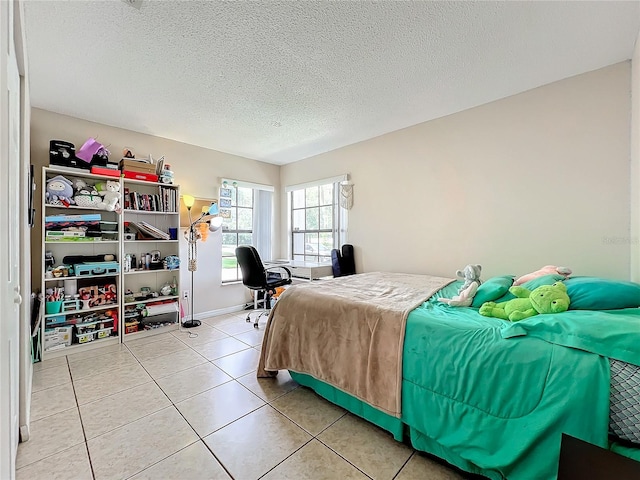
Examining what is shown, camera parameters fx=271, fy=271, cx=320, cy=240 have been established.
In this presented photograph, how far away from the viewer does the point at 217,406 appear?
75.7 inches

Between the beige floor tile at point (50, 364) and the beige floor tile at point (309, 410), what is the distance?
7.30 feet

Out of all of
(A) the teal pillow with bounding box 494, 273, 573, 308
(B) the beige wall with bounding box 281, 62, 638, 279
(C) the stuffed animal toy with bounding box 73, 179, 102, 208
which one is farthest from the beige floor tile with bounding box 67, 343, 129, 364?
(A) the teal pillow with bounding box 494, 273, 573, 308

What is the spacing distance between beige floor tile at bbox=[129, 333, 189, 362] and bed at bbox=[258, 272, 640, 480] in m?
1.62

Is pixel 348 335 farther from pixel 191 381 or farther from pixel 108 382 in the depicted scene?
pixel 108 382

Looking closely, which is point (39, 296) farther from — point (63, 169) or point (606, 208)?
point (606, 208)

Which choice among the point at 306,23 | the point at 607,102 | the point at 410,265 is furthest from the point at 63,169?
the point at 607,102

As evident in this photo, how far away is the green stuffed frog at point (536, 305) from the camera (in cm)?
138

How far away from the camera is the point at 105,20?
1.69 meters

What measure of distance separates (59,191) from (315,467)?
3.37m

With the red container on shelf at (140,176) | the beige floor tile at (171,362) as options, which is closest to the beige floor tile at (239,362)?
the beige floor tile at (171,362)

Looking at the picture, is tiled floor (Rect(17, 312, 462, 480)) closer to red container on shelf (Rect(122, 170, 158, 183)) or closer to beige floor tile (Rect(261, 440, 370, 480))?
beige floor tile (Rect(261, 440, 370, 480))

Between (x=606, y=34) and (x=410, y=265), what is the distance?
7.83 ft

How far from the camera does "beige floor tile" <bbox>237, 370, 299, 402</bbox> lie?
208 centimetres

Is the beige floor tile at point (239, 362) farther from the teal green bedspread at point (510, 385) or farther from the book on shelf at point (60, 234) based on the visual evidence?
the book on shelf at point (60, 234)
